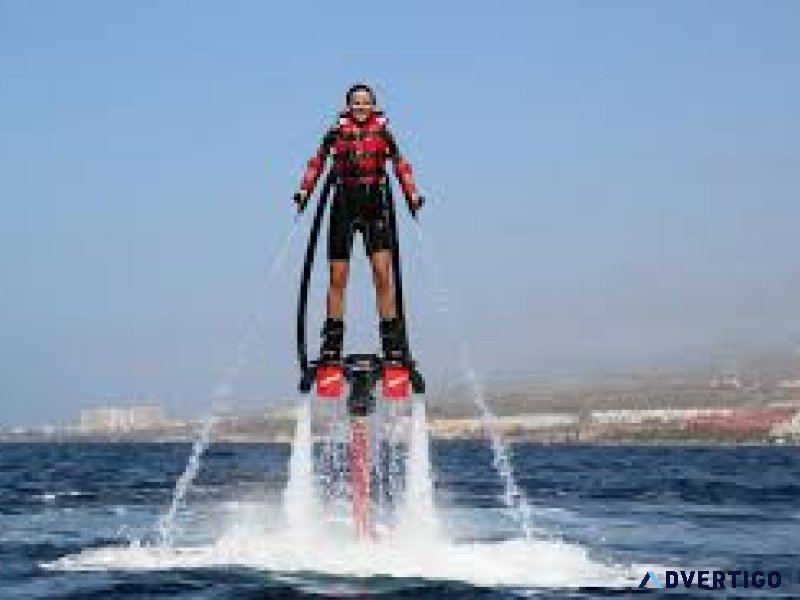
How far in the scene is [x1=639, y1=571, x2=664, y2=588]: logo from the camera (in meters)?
19.8

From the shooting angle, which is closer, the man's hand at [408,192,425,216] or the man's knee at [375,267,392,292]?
the man's hand at [408,192,425,216]

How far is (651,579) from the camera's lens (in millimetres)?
20281

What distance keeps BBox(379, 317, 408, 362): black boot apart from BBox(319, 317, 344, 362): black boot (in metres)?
0.66

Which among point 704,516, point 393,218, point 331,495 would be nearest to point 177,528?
point 331,495

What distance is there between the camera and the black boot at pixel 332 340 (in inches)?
870

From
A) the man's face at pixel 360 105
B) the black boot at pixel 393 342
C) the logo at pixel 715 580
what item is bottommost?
the logo at pixel 715 580

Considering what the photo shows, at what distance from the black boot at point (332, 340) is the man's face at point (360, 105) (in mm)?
3002

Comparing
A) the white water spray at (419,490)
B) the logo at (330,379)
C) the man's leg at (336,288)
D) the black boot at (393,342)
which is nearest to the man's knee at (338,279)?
the man's leg at (336,288)

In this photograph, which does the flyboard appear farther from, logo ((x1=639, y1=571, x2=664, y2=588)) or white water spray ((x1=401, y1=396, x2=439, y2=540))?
logo ((x1=639, y1=571, x2=664, y2=588))

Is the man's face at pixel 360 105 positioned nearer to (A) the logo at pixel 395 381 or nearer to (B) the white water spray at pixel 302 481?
(A) the logo at pixel 395 381

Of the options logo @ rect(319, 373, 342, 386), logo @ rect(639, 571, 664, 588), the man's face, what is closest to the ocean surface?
logo @ rect(639, 571, 664, 588)

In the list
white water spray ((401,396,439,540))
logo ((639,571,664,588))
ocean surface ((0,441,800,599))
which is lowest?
logo ((639,571,664,588))

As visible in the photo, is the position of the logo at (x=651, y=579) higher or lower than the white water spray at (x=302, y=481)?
lower

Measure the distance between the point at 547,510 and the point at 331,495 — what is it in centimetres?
1542
